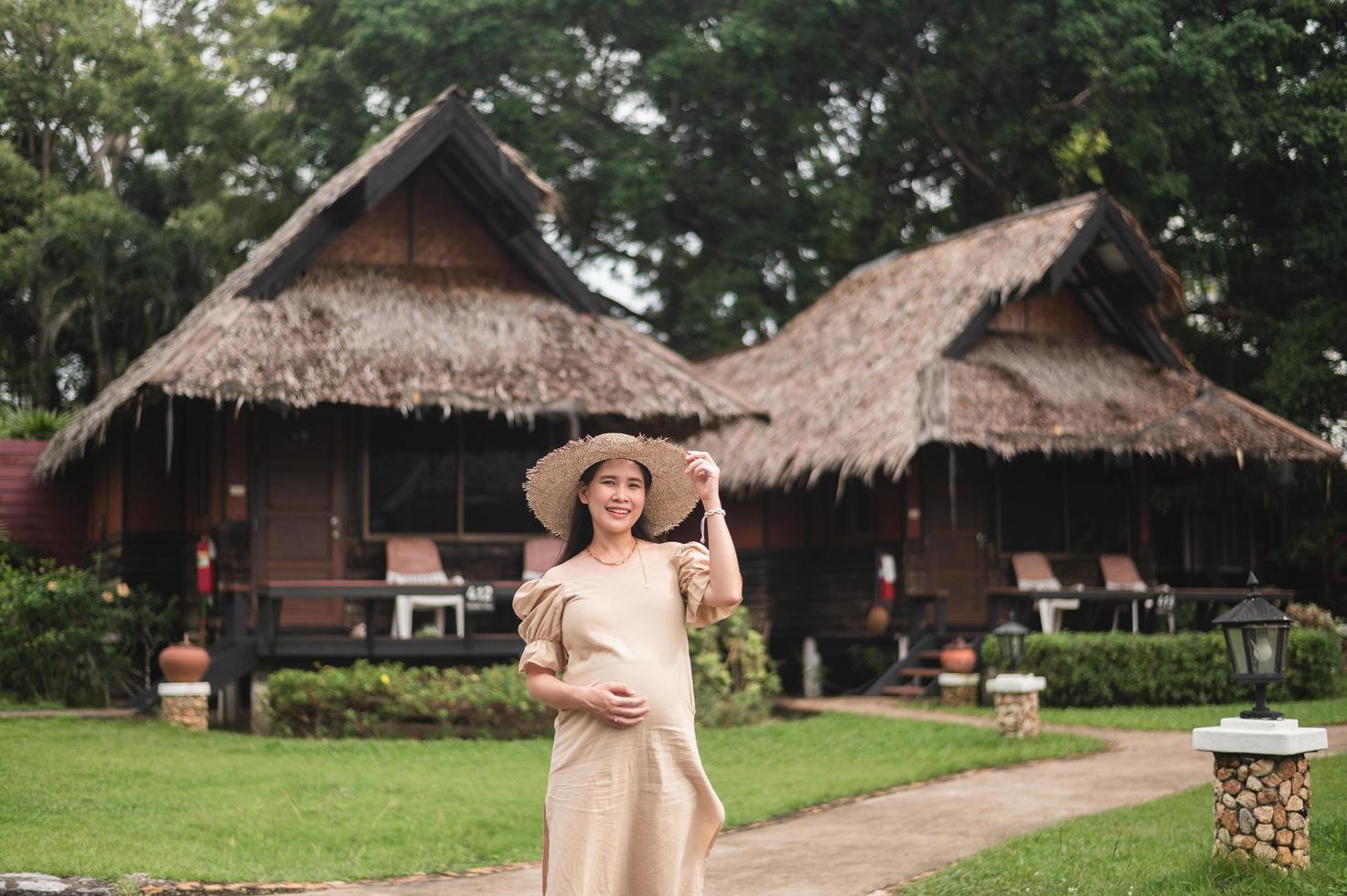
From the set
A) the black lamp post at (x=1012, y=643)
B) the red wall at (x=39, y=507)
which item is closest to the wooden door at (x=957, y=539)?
the black lamp post at (x=1012, y=643)

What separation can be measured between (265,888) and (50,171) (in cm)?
2166

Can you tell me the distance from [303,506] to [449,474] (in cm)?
155

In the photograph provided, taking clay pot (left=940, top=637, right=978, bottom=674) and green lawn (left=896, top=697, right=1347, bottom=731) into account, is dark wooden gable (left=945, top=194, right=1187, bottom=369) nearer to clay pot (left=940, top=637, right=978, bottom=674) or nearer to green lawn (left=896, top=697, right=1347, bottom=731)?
clay pot (left=940, top=637, right=978, bottom=674)

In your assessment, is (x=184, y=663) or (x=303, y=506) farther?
(x=303, y=506)

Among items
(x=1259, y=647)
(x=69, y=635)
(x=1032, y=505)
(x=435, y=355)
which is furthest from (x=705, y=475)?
(x=1032, y=505)

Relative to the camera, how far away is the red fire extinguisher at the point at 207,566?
14.9 meters

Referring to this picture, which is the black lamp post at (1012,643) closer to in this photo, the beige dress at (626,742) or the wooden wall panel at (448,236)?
the wooden wall panel at (448,236)

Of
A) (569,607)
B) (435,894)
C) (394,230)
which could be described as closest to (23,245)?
(394,230)

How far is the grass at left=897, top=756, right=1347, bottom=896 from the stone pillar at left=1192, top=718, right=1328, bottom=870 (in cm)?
10

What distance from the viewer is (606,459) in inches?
192

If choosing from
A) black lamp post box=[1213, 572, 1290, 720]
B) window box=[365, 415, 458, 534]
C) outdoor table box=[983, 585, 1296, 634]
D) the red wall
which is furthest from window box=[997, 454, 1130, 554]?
the red wall

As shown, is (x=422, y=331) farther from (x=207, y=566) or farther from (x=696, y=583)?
(x=696, y=583)

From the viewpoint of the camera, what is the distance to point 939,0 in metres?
25.1

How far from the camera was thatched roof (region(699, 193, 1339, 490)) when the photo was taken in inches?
675
